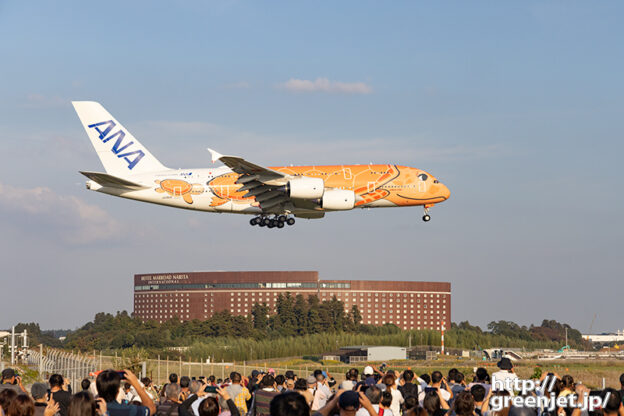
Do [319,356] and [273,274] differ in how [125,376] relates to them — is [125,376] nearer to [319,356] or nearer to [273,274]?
[319,356]

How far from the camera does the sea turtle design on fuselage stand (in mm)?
55031

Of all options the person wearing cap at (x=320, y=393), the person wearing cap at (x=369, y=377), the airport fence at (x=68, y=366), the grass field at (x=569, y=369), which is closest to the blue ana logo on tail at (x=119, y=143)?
the airport fence at (x=68, y=366)

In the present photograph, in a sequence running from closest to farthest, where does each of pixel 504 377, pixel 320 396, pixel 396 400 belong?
pixel 396 400 → pixel 504 377 → pixel 320 396

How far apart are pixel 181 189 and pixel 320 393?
37064mm

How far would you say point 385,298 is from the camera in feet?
655

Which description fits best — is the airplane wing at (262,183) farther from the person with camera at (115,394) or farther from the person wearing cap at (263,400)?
the person with camera at (115,394)

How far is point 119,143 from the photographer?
60656 mm

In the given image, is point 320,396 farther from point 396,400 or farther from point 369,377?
point 396,400

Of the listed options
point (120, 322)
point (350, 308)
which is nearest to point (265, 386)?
point (120, 322)

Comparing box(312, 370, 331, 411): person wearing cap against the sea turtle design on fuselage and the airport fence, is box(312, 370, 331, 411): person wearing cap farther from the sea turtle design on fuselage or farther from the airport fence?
the sea turtle design on fuselage

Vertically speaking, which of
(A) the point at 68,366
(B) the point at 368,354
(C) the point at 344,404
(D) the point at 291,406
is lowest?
(B) the point at 368,354

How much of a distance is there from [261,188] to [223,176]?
2.78 meters

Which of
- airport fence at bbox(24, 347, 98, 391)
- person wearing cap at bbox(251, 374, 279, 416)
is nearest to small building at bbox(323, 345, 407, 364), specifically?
airport fence at bbox(24, 347, 98, 391)

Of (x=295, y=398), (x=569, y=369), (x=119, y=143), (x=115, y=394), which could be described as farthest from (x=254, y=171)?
(x=295, y=398)
